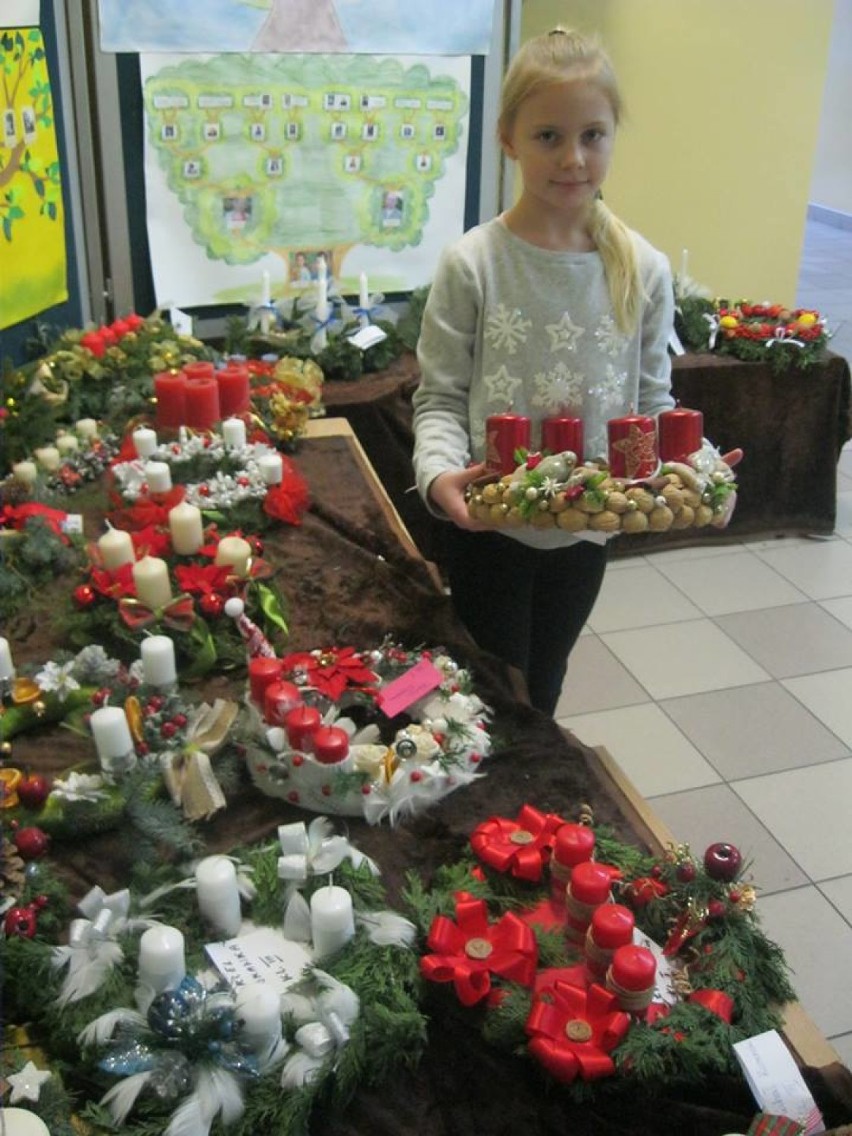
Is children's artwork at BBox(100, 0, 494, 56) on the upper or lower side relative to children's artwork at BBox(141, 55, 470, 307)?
upper

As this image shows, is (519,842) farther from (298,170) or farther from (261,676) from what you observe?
(298,170)

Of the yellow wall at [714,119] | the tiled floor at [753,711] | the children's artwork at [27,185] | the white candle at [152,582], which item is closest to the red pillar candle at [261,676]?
the white candle at [152,582]

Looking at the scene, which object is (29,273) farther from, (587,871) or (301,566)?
(587,871)

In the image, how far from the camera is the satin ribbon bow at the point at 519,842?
40.1 inches

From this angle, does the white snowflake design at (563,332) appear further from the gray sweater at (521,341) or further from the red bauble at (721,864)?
the red bauble at (721,864)

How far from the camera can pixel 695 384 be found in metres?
3.04

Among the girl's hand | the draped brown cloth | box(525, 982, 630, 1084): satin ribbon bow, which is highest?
the girl's hand

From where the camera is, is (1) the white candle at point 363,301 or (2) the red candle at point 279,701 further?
(1) the white candle at point 363,301

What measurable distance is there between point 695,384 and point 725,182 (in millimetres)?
1416

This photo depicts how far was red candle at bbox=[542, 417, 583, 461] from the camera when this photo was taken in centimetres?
121

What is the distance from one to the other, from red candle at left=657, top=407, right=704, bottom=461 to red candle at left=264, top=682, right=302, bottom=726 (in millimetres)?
510

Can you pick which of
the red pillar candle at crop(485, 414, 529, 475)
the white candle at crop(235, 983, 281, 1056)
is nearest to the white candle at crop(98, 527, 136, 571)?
the red pillar candle at crop(485, 414, 529, 475)

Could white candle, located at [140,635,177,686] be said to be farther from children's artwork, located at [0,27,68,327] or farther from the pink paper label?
children's artwork, located at [0,27,68,327]

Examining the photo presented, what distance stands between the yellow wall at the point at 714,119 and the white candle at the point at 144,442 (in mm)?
2487
